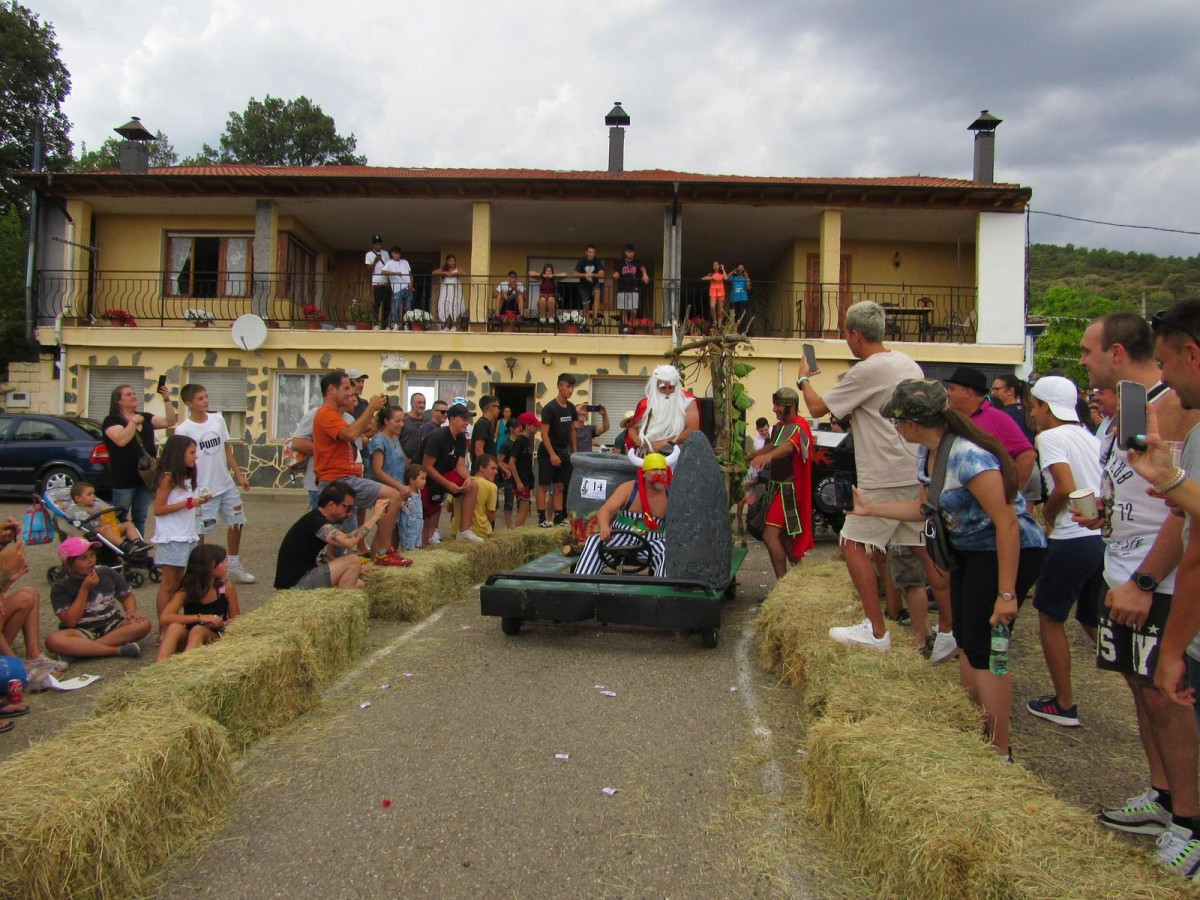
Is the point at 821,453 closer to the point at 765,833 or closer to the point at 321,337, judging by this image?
the point at 765,833

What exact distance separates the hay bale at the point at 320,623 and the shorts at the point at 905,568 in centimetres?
335

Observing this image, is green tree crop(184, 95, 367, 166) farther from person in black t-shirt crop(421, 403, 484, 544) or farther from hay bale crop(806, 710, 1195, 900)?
hay bale crop(806, 710, 1195, 900)

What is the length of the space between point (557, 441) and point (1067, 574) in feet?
27.5

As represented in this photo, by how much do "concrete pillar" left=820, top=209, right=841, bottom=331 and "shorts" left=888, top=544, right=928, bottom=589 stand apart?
48.0ft

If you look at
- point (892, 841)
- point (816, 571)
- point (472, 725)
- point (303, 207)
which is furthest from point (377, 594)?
point (303, 207)

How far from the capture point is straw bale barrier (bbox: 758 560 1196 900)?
228 centimetres

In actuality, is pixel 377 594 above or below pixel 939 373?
below

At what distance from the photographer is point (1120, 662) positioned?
117 inches

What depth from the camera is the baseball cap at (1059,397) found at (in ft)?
16.8

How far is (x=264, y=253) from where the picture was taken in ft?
63.4

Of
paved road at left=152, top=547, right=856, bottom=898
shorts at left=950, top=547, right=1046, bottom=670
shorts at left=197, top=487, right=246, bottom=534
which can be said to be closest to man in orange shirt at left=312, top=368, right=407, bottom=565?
shorts at left=197, top=487, right=246, bottom=534

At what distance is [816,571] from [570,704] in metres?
2.70

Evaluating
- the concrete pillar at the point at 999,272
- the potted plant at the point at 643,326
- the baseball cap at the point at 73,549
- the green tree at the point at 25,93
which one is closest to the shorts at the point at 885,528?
the baseball cap at the point at 73,549

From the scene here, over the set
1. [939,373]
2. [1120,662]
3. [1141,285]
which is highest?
[1141,285]
